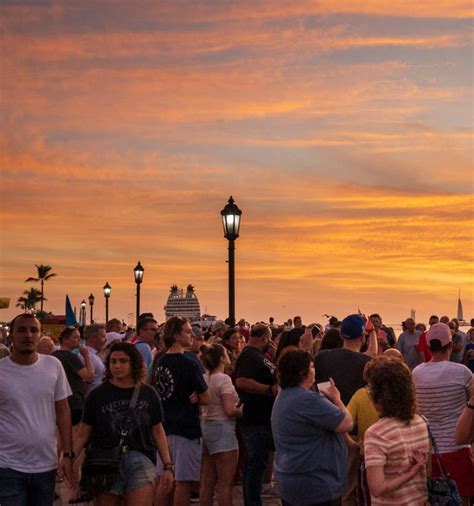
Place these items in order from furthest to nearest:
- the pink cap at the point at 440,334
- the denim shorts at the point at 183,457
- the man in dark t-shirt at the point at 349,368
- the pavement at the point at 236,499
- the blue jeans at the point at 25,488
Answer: the pavement at the point at 236,499 → the denim shorts at the point at 183,457 → the man in dark t-shirt at the point at 349,368 → the pink cap at the point at 440,334 → the blue jeans at the point at 25,488

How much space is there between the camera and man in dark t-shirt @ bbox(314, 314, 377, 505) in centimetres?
999

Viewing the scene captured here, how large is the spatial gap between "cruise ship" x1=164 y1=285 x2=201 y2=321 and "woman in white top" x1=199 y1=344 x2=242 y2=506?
144 metres

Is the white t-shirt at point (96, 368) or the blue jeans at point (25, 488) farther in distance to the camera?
the white t-shirt at point (96, 368)

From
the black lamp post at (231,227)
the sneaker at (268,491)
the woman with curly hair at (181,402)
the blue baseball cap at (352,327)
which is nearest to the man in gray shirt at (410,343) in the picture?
the black lamp post at (231,227)

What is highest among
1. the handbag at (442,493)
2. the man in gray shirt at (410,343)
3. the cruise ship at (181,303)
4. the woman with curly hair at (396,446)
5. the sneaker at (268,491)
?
the cruise ship at (181,303)

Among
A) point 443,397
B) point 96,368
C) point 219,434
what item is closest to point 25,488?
point 219,434

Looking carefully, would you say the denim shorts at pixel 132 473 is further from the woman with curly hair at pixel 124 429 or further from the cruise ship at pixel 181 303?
the cruise ship at pixel 181 303

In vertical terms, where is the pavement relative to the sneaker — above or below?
below

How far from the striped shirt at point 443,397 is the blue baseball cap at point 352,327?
35.0 inches

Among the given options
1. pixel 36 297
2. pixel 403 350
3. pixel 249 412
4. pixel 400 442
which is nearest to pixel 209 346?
pixel 249 412

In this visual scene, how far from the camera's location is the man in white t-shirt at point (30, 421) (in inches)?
322

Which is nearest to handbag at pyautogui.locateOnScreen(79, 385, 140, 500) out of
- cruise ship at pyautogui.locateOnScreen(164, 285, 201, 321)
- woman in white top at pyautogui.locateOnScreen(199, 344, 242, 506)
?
woman in white top at pyautogui.locateOnScreen(199, 344, 242, 506)

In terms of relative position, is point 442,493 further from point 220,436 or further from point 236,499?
point 236,499

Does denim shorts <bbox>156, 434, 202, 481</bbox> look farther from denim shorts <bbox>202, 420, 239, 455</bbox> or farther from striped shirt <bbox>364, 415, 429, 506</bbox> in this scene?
striped shirt <bbox>364, 415, 429, 506</bbox>
